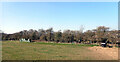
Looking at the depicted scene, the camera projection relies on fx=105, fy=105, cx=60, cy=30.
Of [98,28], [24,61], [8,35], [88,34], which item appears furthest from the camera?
[8,35]

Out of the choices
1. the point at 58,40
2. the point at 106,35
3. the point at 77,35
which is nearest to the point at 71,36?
the point at 77,35

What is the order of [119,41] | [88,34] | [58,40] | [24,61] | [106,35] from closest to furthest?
[24,61], [119,41], [106,35], [88,34], [58,40]

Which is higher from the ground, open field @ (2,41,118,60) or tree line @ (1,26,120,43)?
tree line @ (1,26,120,43)

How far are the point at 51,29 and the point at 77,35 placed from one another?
17.5m

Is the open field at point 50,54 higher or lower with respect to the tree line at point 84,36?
lower

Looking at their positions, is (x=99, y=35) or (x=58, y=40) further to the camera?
(x=58, y=40)

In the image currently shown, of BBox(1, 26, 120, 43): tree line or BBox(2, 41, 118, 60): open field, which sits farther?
BBox(1, 26, 120, 43): tree line

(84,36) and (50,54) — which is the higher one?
(84,36)

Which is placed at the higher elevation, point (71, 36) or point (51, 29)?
point (51, 29)

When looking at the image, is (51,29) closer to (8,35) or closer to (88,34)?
(88,34)

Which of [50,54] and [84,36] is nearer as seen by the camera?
[50,54]

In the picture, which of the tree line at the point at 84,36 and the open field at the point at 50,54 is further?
the tree line at the point at 84,36

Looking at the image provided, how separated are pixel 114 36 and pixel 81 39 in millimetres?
17347

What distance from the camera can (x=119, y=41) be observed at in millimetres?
32531
